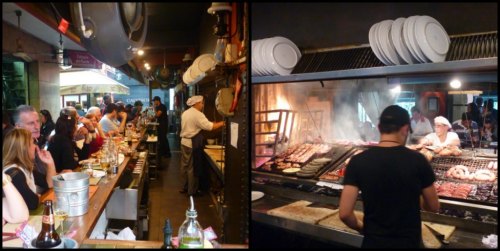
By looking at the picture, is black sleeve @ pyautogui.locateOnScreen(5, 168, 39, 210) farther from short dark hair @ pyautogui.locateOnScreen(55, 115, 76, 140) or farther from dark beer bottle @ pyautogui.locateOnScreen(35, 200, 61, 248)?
dark beer bottle @ pyautogui.locateOnScreen(35, 200, 61, 248)

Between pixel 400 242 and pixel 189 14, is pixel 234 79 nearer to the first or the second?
pixel 189 14

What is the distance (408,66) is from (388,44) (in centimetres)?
20

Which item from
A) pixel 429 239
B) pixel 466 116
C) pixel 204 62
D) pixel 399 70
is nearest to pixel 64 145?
pixel 204 62

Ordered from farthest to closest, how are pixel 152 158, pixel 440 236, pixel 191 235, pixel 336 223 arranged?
pixel 152 158, pixel 336 223, pixel 440 236, pixel 191 235

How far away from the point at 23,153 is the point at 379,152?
1.71m

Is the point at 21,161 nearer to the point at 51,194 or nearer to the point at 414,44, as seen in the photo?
the point at 51,194

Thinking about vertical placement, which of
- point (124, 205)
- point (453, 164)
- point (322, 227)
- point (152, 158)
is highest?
point (453, 164)

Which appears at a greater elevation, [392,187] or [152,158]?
[392,187]

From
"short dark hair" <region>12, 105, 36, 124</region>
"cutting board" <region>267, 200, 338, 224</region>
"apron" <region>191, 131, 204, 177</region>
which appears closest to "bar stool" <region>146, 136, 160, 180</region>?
"apron" <region>191, 131, 204, 177</region>

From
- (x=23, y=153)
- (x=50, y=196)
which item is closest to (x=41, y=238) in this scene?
(x=23, y=153)

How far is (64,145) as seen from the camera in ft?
8.79

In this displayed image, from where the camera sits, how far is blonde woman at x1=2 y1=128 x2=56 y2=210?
5.46 ft

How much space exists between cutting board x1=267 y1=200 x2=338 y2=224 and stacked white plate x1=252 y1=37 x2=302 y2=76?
96 centimetres

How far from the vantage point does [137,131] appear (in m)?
4.09
